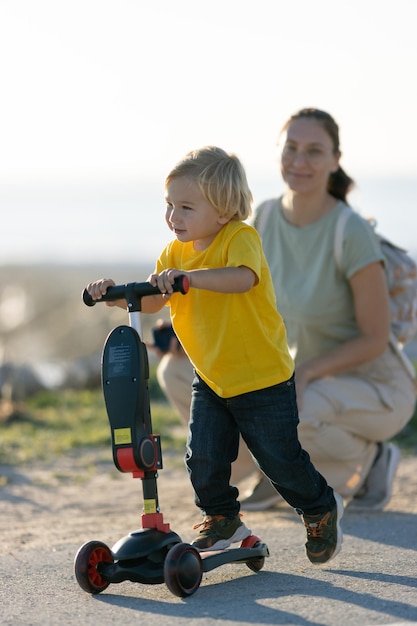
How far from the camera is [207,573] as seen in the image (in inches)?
182

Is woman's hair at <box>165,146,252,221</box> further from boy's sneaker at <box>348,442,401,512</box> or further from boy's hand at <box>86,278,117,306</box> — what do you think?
boy's sneaker at <box>348,442,401,512</box>

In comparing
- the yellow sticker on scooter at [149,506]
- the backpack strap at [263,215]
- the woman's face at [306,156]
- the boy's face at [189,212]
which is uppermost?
the woman's face at [306,156]

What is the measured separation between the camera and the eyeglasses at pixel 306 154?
5.92 metres

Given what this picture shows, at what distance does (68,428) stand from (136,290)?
4938 millimetres

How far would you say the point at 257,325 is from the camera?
438cm

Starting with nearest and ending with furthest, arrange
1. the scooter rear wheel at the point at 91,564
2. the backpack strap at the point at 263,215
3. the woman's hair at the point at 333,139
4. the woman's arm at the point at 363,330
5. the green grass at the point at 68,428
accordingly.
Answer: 1. the scooter rear wheel at the point at 91,564
2. the woman's arm at the point at 363,330
3. the woman's hair at the point at 333,139
4. the backpack strap at the point at 263,215
5. the green grass at the point at 68,428

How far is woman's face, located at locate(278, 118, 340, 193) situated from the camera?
5922 mm

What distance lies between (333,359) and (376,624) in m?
2.24

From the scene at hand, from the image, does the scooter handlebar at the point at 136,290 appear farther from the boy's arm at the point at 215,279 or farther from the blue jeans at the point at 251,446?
the blue jeans at the point at 251,446

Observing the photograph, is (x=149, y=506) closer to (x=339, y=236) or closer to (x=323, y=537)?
(x=323, y=537)

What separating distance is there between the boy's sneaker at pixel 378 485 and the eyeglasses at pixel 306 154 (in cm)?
162

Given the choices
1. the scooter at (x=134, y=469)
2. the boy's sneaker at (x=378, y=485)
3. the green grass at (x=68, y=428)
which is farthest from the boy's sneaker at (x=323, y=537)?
the green grass at (x=68, y=428)

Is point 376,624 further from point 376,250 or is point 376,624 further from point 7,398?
point 7,398

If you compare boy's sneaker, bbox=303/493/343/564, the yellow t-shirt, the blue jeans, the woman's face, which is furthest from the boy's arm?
the woman's face
